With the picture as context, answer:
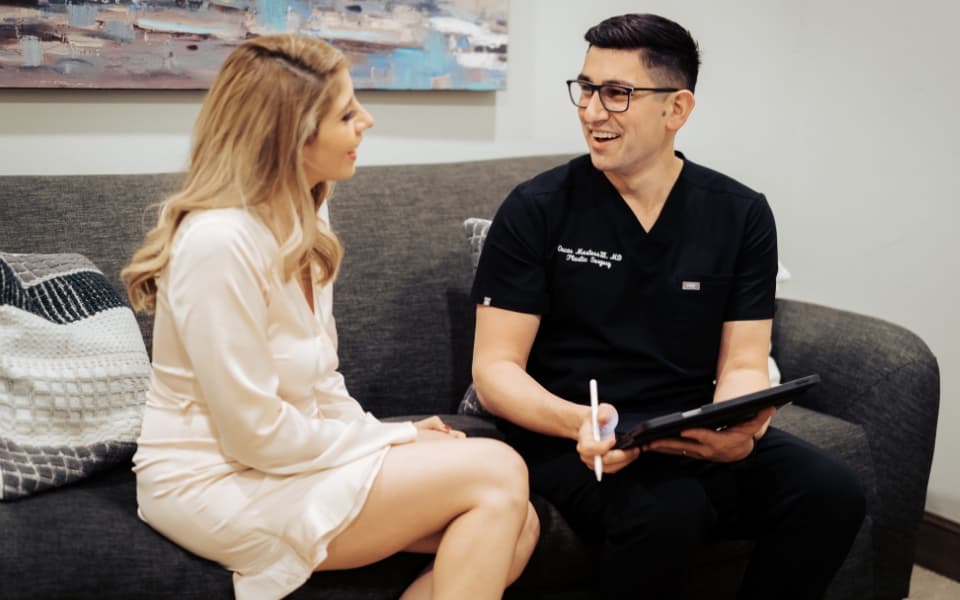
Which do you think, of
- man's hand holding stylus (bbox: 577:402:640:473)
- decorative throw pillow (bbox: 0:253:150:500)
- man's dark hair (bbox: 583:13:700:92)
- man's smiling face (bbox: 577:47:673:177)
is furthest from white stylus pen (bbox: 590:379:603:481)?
decorative throw pillow (bbox: 0:253:150:500)

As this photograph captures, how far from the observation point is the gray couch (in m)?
2.02

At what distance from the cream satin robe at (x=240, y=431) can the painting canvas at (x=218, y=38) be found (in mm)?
853

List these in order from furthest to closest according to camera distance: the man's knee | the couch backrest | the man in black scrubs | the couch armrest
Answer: the couch armrest, the couch backrest, the man in black scrubs, the man's knee

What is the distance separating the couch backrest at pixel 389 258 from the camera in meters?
2.09

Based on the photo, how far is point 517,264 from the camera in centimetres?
195

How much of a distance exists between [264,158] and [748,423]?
35.0 inches

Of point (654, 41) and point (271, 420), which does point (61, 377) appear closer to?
point (271, 420)

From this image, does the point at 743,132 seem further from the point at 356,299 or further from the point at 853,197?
the point at 356,299

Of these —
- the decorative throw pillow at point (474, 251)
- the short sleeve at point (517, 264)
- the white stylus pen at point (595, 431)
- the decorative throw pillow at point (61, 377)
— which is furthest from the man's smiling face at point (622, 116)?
the decorative throw pillow at point (61, 377)

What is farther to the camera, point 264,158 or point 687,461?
point 687,461

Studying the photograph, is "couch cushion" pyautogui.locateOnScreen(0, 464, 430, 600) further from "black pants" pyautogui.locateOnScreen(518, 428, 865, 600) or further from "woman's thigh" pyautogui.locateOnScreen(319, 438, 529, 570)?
"black pants" pyautogui.locateOnScreen(518, 428, 865, 600)

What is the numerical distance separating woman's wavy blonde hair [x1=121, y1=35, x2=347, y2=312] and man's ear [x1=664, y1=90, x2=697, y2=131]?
0.65 m

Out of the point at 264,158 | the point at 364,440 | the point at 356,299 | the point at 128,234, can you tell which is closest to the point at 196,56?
the point at 128,234

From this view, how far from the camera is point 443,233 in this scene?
2371 millimetres
